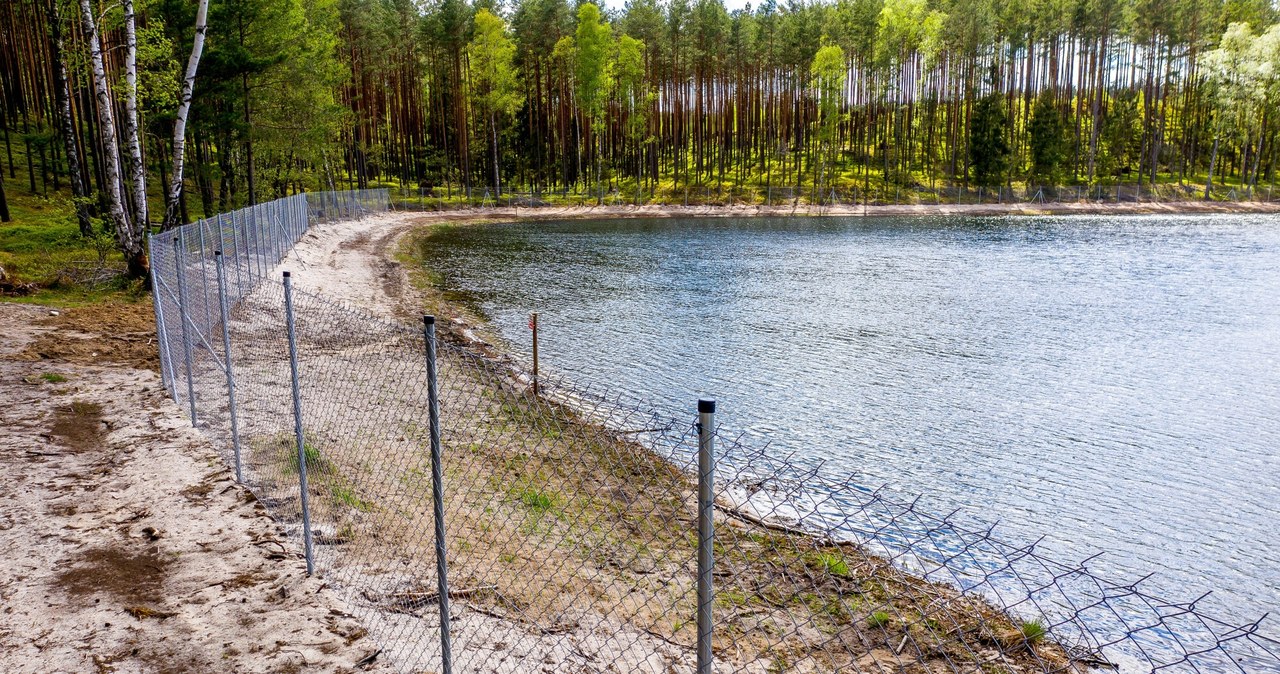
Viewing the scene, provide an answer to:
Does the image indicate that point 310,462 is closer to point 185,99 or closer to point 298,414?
point 298,414

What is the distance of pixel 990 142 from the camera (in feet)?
236

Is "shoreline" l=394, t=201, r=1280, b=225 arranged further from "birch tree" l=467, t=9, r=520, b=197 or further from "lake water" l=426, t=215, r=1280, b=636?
"lake water" l=426, t=215, r=1280, b=636

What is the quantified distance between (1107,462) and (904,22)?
72.7m

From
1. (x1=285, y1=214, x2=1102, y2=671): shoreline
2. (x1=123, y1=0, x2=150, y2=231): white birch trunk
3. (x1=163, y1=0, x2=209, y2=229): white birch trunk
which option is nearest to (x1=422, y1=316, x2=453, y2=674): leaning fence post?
(x1=285, y1=214, x2=1102, y2=671): shoreline

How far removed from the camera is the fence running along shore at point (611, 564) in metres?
5.42

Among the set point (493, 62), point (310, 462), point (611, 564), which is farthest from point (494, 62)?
point (611, 564)

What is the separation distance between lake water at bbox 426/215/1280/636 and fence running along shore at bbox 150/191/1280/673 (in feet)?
4.32

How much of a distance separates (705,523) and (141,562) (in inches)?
233

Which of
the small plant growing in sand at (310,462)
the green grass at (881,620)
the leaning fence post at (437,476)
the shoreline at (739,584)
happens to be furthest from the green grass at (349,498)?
the green grass at (881,620)

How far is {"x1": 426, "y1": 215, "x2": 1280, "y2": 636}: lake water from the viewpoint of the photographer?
10.2 m

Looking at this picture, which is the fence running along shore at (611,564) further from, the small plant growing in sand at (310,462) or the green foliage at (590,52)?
the green foliage at (590,52)

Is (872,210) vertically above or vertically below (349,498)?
above

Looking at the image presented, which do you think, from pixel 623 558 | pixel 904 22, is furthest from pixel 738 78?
pixel 623 558

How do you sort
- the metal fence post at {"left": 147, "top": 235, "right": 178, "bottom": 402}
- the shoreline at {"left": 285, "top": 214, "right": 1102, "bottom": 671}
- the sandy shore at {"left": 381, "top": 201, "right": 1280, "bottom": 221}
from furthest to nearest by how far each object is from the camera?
the sandy shore at {"left": 381, "top": 201, "right": 1280, "bottom": 221} → the metal fence post at {"left": 147, "top": 235, "right": 178, "bottom": 402} → the shoreline at {"left": 285, "top": 214, "right": 1102, "bottom": 671}
